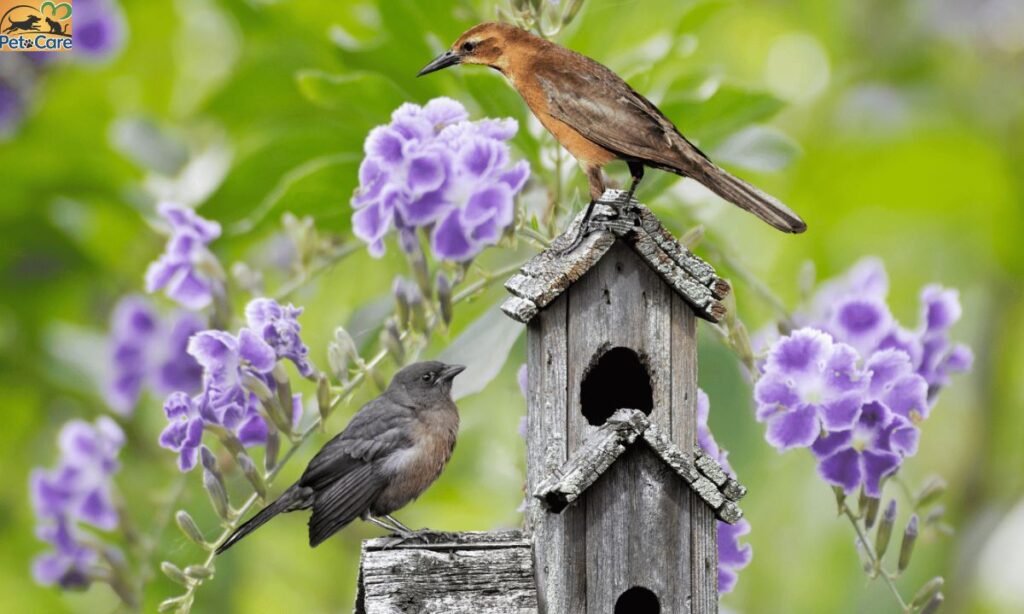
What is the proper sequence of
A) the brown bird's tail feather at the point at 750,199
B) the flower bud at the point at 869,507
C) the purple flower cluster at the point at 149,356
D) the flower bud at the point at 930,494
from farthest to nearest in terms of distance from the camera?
the purple flower cluster at the point at 149,356 → the flower bud at the point at 930,494 → the flower bud at the point at 869,507 → the brown bird's tail feather at the point at 750,199

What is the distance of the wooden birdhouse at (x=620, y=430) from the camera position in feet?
8.37

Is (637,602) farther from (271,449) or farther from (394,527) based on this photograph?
(271,449)

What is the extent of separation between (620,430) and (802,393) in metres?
0.56

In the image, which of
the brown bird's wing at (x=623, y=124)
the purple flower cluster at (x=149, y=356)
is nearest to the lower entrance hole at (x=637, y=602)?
the brown bird's wing at (x=623, y=124)

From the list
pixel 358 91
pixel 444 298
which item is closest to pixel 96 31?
pixel 358 91

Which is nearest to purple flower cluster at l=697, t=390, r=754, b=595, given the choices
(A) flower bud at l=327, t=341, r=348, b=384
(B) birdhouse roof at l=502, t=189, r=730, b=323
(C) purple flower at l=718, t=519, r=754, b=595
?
(C) purple flower at l=718, t=519, r=754, b=595

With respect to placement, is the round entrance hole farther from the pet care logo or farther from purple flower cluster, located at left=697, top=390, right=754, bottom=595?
the pet care logo

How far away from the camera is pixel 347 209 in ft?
11.3

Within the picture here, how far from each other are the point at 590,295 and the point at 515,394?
1.04 metres

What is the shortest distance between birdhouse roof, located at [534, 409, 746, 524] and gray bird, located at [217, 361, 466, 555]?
15.4 inches

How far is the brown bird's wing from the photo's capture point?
259 cm

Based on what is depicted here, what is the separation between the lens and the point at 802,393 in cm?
289

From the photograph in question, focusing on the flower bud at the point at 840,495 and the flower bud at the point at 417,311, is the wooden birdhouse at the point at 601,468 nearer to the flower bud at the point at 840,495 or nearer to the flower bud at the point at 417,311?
the flower bud at the point at 417,311

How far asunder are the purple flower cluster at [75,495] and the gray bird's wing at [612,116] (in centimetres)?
183
